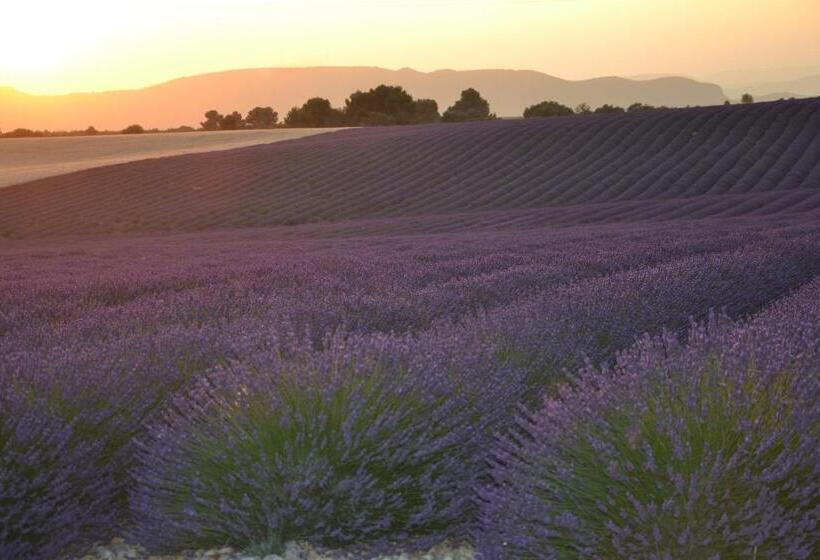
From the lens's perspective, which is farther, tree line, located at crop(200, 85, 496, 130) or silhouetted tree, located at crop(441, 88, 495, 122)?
tree line, located at crop(200, 85, 496, 130)

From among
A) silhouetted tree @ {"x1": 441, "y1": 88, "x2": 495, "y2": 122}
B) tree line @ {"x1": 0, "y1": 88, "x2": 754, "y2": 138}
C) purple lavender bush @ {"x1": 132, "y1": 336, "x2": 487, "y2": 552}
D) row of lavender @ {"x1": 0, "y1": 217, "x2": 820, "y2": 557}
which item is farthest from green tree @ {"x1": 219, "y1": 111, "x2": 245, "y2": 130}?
purple lavender bush @ {"x1": 132, "y1": 336, "x2": 487, "y2": 552}

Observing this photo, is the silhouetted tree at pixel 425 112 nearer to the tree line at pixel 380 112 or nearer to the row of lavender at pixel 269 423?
the tree line at pixel 380 112

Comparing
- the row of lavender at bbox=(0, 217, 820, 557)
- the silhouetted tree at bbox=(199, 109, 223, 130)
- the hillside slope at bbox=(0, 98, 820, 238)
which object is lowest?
the hillside slope at bbox=(0, 98, 820, 238)

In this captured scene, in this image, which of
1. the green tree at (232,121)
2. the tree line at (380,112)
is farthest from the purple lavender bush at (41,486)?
the green tree at (232,121)

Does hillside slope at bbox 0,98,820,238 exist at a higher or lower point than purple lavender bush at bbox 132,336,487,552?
lower

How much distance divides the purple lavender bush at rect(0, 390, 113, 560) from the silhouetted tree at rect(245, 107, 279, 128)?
68.7 m

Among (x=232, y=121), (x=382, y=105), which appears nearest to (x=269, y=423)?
(x=382, y=105)

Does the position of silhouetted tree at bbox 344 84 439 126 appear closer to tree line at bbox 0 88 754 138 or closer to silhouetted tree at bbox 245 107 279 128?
tree line at bbox 0 88 754 138

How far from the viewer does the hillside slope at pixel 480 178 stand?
2448 centimetres

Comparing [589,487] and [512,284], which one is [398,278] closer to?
[512,284]

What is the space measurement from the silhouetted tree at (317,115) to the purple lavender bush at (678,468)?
2498 inches

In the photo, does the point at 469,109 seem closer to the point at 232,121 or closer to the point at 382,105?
the point at 382,105

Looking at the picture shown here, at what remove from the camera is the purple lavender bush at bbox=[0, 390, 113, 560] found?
A: 313cm

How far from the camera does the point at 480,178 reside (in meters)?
29.4
